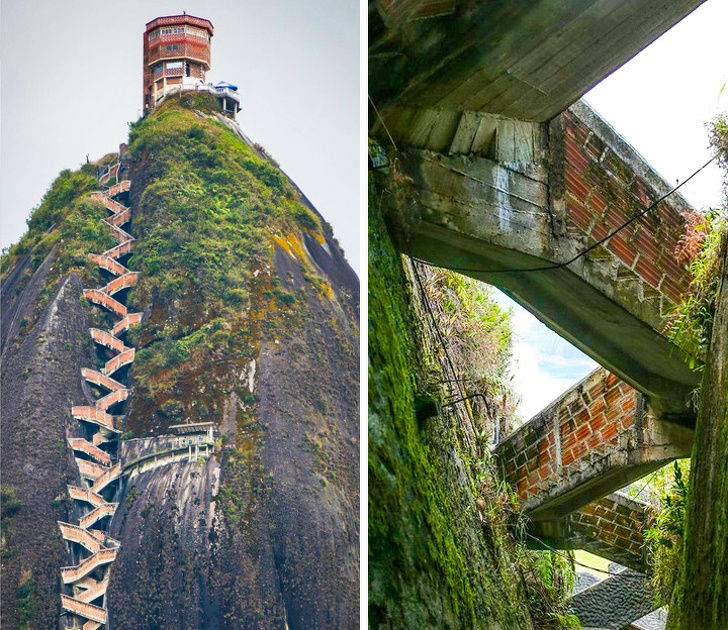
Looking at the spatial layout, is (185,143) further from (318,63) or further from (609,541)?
(609,541)

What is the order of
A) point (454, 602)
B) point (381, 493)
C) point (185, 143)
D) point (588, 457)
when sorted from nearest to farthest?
1. point (185, 143)
2. point (381, 493)
3. point (454, 602)
4. point (588, 457)

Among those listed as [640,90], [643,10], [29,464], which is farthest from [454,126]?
[640,90]

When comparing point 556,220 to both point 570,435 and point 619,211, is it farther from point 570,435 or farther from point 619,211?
point 570,435

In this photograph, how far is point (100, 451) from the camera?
274 cm

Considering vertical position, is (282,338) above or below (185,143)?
below

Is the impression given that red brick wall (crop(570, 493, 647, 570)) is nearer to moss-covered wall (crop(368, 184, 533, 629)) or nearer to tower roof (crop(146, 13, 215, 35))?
moss-covered wall (crop(368, 184, 533, 629))

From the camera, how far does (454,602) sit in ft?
12.4

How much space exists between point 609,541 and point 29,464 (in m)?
5.87

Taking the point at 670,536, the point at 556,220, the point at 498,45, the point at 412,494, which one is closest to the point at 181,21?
the point at 498,45

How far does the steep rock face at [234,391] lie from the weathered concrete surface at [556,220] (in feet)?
3.52

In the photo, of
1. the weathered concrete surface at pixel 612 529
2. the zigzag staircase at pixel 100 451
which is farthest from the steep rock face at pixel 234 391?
the weathered concrete surface at pixel 612 529

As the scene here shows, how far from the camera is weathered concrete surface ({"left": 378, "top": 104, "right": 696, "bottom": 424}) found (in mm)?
4238

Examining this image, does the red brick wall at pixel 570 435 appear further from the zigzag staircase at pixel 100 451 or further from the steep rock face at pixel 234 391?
the zigzag staircase at pixel 100 451

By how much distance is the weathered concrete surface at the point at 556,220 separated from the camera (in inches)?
167
